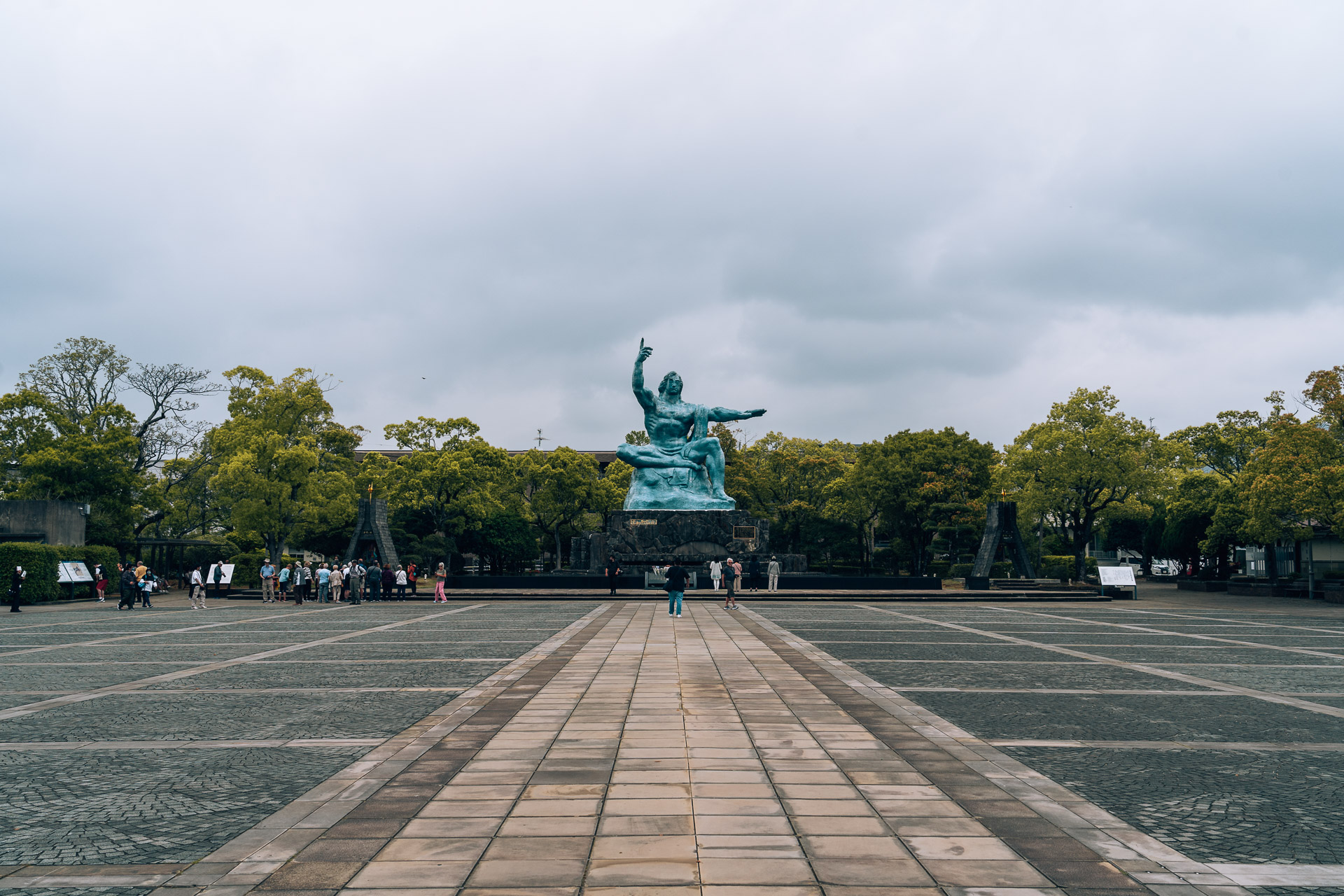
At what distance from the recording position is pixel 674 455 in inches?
1620

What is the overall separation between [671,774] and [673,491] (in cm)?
3396

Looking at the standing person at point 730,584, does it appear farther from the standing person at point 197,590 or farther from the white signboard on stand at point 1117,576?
the standing person at point 197,590

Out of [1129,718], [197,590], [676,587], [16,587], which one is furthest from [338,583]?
[1129,718]

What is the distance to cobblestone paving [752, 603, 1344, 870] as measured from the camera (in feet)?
17.5

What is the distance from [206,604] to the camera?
3025cm

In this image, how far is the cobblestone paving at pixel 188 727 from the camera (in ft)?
17.2

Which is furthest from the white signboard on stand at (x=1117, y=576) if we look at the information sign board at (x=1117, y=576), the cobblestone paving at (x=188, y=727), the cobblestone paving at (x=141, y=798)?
the cobblestone paving at (x=141, y=798)

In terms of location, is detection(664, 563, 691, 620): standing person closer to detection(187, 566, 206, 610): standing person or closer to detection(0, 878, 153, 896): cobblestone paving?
detection(187, 566, 206, 610): standing person

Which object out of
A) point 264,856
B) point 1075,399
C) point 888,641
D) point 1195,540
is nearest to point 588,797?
point 264,856

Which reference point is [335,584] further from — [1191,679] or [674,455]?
[1191,679]

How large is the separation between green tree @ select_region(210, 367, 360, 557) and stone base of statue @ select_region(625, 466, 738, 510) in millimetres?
13615

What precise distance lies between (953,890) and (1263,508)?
35.3 meters

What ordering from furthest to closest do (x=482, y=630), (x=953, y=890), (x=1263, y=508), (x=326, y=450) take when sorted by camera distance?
(x=326, y=450) → (x=1263, y=508) → (x=482, y=630) → (x=953, y=890)

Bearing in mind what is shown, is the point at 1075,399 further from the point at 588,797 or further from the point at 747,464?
the point at 588,797
